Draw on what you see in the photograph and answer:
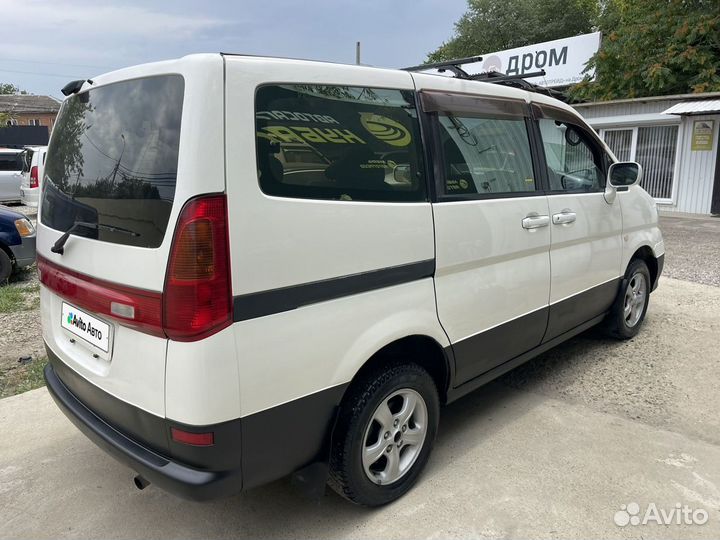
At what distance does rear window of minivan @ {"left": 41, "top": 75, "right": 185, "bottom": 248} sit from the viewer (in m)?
1.89

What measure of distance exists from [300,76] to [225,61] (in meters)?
0.32

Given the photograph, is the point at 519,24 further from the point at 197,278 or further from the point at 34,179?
the point at 197,278

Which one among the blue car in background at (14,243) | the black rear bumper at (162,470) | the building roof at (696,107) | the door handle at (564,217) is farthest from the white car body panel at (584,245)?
the building roof at (696,107)

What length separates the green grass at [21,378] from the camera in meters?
3.89

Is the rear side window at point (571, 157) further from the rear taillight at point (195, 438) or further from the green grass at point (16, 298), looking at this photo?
the green grass at point (16, 298)

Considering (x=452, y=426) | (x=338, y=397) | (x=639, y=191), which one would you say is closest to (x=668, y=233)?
(x=639, y=191)

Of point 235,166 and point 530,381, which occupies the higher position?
point 235,166

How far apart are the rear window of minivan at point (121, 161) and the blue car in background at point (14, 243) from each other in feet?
16.4

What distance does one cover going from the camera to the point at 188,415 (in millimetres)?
1851

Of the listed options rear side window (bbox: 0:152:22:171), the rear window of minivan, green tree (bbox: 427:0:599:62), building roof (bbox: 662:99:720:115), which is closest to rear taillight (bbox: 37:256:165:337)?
the rear window of minivan

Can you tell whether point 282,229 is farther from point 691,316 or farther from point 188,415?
point 691,316

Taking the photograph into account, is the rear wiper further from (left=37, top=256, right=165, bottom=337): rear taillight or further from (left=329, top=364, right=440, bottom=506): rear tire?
(left=329, top=364, right=440, bottom=506): rear tire

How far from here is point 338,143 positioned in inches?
86.5

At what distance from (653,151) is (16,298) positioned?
1415 centimetres
